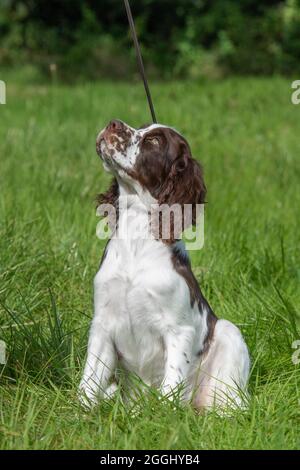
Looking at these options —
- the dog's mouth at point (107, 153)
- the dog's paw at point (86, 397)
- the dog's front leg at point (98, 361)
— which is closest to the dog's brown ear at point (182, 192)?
the dog's mouth at point (107, 153)

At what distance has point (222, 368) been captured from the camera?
338cm

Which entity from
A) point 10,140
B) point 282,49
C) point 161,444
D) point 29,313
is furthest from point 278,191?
point 282,49

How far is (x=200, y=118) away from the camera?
31.0 ft

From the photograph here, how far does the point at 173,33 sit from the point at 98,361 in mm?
13528

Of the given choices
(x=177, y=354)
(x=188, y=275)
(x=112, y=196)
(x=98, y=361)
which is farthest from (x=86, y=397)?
(x=112, y=196)

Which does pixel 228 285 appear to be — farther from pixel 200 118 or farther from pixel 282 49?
pixel 282 49

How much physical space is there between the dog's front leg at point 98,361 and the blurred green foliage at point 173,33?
12600 millimetres

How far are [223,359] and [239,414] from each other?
0.36m

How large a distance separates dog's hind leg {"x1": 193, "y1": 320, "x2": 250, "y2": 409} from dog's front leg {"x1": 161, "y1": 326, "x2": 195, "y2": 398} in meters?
0.12

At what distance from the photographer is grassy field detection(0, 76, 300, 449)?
2918 millimetres

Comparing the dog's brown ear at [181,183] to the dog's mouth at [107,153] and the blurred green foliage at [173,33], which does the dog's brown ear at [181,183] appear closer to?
the dog's mouth at [107,153]

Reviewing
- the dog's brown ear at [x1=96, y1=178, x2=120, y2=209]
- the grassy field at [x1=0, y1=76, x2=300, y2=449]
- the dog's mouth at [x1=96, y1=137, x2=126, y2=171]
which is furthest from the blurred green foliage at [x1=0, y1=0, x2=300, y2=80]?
the dog's mouth at [x1=96, y1=137, x2=126, y2=171]

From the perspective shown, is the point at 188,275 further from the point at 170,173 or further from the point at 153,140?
the point at 153,140

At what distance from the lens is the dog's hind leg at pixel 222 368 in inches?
131
